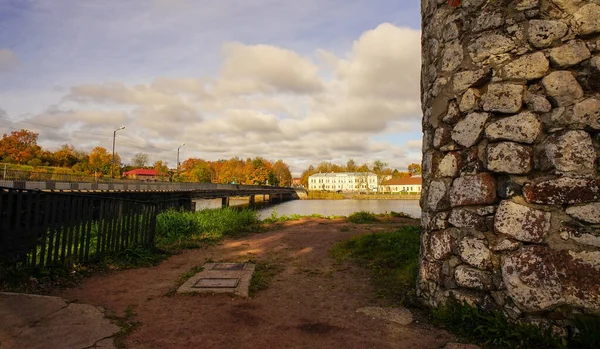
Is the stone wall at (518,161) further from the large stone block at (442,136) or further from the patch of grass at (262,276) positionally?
the patch of grass at (262,276)

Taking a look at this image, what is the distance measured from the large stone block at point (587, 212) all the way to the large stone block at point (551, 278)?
0.27 metres

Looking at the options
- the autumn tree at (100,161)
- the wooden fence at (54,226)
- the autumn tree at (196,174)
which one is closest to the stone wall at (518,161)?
the wooden fence at (54,226)

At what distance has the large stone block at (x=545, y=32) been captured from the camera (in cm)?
331

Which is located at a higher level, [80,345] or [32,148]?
[32,148]

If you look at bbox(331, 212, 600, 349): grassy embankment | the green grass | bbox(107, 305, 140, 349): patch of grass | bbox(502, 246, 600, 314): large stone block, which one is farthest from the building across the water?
bbox(107, 305, 140, 349): patch of grass

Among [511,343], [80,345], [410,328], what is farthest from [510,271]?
[80,345]

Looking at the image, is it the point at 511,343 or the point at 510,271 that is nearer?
the point at 511,343

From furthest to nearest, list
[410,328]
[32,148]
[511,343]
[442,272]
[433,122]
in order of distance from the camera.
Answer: [32,148] → [433,122] → [442,272] → [410,328] → [511,343]

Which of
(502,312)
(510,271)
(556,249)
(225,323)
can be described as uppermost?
(556,249)

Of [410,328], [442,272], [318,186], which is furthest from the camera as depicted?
[318,186]

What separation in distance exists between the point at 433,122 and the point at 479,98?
0.60 m

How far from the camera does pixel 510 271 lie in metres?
3.26

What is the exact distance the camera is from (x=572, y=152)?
3121mm

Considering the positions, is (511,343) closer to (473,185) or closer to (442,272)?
(442,272)
